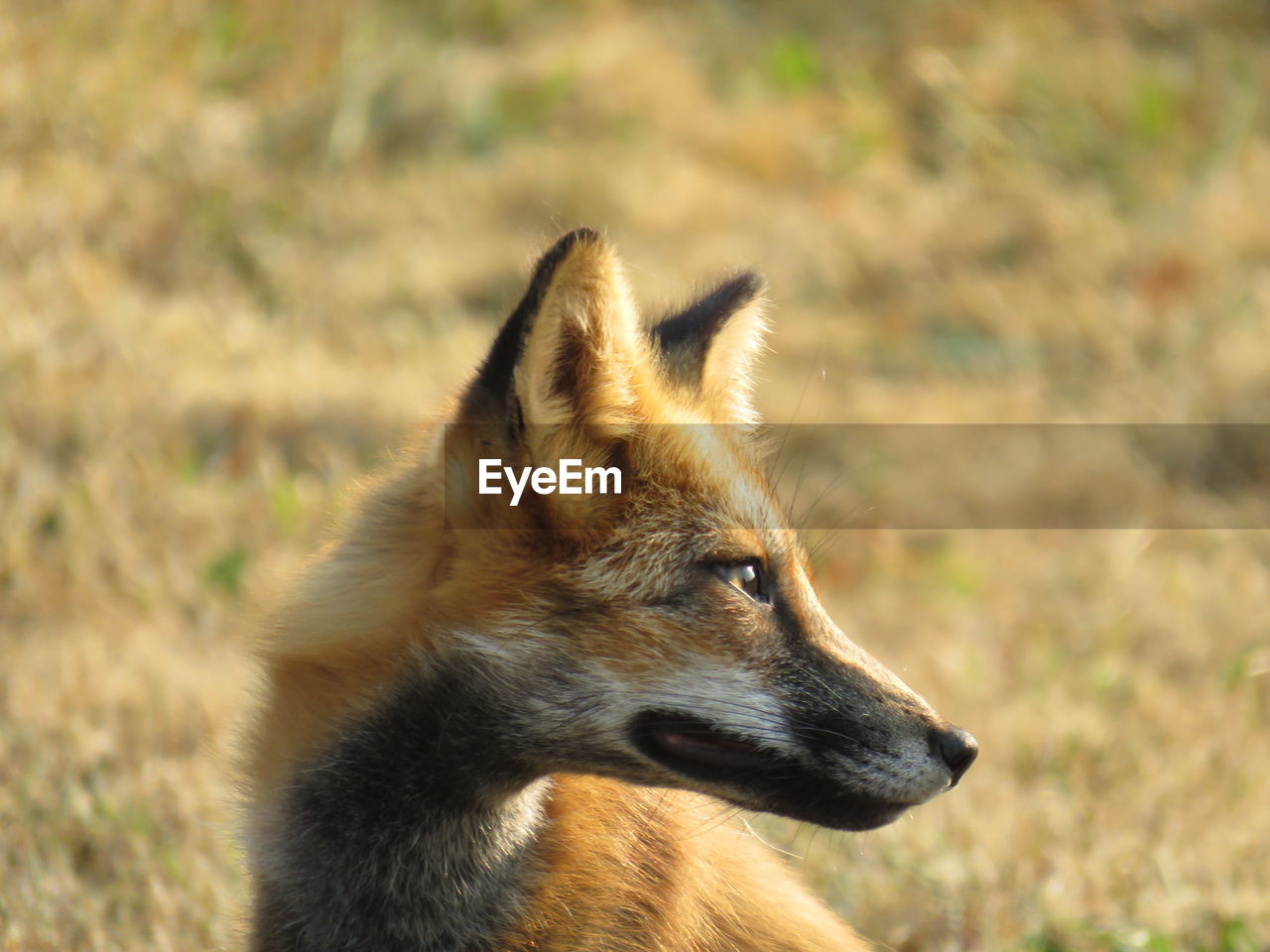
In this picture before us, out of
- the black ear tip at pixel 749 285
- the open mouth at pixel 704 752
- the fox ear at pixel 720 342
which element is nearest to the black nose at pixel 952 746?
the open mouth at pixel 704 752

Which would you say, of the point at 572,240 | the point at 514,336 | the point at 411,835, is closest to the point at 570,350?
the point at 514,336

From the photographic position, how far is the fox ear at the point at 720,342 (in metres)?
3.73

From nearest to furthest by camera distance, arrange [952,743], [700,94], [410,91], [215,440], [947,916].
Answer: [952,743], [947,916], [215,440], [410,91], [700,94]

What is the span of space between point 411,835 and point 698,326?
59.6 inches

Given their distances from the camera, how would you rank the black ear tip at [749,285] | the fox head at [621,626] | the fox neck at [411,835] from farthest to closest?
the black ear tip at [749,285] < the fox neck at [411,835] < the fox head at [621,626]

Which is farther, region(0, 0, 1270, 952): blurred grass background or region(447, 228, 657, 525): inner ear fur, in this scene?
region(0, 0, 1270, 952): blurred grass background

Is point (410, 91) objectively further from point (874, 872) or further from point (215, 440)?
point (874, 872)

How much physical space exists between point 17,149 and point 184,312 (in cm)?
192

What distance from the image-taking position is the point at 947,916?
4.53 metres

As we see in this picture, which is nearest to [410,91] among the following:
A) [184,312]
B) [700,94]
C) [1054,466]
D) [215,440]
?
[700,94]

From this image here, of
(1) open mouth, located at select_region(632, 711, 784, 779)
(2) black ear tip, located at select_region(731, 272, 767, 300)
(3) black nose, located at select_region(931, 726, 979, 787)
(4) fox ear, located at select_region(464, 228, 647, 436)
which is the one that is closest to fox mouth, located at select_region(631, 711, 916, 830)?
(1) open mouth, located at select_region(632, 711, 784, 779)

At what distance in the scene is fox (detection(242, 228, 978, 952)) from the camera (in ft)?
10.0

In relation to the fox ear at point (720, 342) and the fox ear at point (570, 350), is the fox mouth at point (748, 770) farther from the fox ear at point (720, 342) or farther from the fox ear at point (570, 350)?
the fox ear at point (720, 342)

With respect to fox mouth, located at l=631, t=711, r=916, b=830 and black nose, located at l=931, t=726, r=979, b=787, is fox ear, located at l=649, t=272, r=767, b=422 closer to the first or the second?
fox mouth, located at l=631, t=711, r=916, b=830
